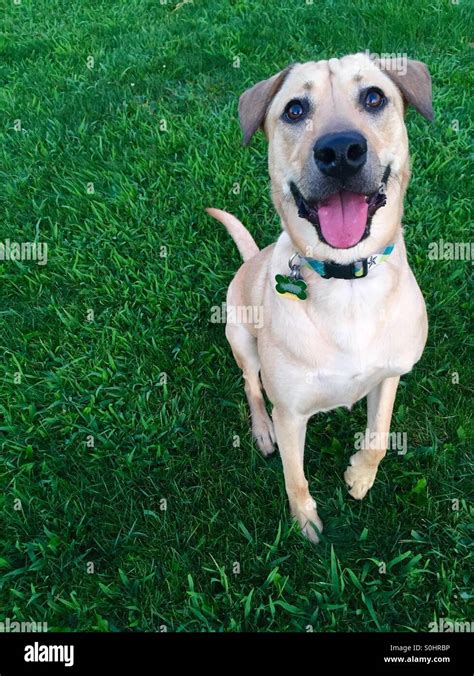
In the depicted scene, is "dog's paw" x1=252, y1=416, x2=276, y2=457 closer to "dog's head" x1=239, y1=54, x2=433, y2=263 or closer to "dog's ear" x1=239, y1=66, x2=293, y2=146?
"dog's head" x1=239, y1=54, x2=433, y2=263

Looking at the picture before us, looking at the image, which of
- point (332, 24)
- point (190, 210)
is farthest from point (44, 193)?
point (332, 24)

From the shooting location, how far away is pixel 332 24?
5.59 metres

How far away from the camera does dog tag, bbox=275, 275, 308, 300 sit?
2.23m

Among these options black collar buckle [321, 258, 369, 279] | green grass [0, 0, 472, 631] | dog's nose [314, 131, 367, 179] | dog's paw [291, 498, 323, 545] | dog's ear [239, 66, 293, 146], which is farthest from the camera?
dog's paw [291, 498, 323, 545]

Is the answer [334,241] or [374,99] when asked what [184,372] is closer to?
[334,241]

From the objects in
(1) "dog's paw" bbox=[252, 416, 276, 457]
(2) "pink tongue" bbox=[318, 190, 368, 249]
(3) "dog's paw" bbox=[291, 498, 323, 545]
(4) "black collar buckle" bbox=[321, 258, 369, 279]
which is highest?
(2) "pink tongue" bbox=[318, 190, 368, 249]

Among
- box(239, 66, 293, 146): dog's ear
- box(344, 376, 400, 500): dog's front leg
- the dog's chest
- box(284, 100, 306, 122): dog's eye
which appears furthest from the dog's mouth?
box(344, 376, 400, 500): dog's front leg

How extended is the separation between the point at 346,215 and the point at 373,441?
3.66 feet

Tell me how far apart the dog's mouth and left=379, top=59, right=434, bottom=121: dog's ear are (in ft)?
1.38

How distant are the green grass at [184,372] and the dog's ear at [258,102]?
150cm

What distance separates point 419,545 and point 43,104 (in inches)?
203

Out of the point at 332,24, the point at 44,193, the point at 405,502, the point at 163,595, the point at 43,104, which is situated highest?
the point at 332,24
